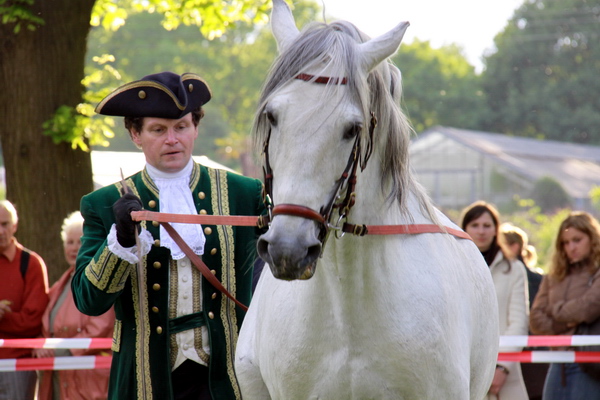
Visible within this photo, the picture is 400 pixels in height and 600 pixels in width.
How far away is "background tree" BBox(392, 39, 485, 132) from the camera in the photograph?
5522cm

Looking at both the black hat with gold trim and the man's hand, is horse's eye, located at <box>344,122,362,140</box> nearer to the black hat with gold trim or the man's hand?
the black hat with gold trim

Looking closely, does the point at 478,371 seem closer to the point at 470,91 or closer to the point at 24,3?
the point at 24,3

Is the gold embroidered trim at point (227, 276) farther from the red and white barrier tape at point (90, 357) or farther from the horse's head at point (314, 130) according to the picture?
the red and white barrier tape at point (90, 357)

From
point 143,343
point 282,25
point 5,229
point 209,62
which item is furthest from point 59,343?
point 209,62

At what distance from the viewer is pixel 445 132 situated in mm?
44062

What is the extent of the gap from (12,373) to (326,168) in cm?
475

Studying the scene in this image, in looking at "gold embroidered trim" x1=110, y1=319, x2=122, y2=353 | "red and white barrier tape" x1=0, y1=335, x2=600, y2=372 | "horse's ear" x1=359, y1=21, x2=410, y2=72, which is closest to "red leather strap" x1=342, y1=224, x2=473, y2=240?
"horse's ear" x1=359, y1=21, x2=410, y2=72

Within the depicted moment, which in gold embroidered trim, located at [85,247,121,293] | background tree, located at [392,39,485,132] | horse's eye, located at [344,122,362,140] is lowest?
gold embroidered trim, located at [85,247,121,293]

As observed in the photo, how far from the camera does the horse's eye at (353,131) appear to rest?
300 centimetres

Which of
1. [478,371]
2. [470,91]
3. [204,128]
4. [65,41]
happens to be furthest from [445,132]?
[478,371]

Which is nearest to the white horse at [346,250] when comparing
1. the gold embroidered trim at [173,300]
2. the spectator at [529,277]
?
the gold embroidered trim at [173,300]

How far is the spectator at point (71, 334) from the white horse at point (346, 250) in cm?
322

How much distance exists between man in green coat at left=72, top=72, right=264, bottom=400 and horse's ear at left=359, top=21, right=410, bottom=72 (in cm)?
106

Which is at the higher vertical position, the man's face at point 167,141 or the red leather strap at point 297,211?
the man's face at point 167,141
